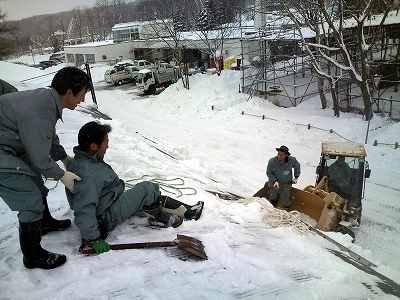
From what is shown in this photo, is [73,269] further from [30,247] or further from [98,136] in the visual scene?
[98,136]

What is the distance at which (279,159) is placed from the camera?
7938 millimetres

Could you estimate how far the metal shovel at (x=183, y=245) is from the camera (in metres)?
4.20

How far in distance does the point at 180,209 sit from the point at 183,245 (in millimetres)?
837

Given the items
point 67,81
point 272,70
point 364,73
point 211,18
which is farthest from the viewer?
point 211,18

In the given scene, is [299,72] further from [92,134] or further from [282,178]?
[92,134]

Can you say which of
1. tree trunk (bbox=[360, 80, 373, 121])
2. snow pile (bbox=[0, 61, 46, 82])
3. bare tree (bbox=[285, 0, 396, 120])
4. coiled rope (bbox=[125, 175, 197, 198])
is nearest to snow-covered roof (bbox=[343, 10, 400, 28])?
bare tree (bbox=[285, 0, 396, 120])

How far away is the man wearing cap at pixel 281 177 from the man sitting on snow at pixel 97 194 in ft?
11.9

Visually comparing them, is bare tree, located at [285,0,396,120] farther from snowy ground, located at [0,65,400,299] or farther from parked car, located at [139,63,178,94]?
parked car, located at [139,63,178,94]

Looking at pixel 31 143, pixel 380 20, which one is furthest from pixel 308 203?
pixel 380 20

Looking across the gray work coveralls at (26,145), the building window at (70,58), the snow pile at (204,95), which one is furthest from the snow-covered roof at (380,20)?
the building window at (70,58)

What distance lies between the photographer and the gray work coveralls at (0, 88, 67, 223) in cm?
334

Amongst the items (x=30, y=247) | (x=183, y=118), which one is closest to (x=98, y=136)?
(x=30, y=247)

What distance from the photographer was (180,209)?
504cm

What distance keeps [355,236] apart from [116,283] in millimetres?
5545
